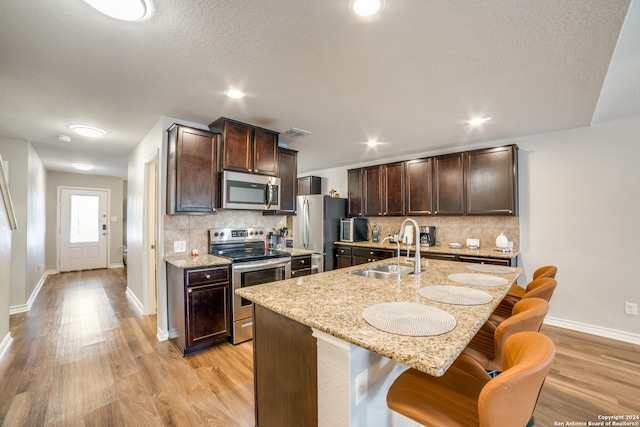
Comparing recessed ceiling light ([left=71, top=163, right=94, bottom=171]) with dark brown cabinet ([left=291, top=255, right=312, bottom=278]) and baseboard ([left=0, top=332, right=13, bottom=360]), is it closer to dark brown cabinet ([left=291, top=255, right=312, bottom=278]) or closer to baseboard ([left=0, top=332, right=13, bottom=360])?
baseboard ([left=0, top=332, right=13, bottom=360])

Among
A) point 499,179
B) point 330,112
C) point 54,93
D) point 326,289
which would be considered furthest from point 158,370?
point 499,179

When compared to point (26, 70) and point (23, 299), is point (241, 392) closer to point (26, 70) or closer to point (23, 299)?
point (26, 70)

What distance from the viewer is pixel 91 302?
4191 millimetres

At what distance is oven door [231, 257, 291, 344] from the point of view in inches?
110

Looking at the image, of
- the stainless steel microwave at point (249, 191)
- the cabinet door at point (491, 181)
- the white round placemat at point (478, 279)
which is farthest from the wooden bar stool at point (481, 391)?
the cabinet door at point (491, 181)

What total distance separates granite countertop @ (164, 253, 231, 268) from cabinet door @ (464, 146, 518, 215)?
3339 millimetres

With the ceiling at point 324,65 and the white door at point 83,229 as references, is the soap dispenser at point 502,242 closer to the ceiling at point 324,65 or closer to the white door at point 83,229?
the ceiling at point 324,65

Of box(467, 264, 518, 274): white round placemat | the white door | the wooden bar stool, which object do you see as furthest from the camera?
the white door

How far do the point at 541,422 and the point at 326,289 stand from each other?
1672 millimetres

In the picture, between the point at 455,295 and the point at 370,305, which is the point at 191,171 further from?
the point at 455,295

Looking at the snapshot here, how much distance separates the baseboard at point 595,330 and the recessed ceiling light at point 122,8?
4927 millimetres

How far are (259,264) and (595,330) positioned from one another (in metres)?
3.91

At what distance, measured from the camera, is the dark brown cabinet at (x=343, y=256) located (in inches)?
189

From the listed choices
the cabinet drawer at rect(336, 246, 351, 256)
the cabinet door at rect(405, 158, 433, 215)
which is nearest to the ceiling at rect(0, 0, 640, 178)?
the cabinet door at rect(405, 158, 433, 215)
